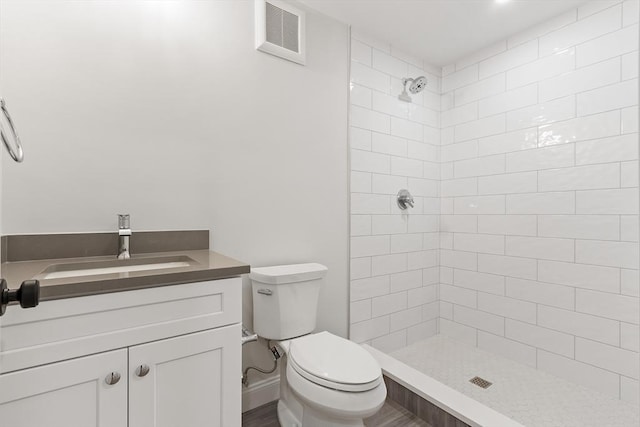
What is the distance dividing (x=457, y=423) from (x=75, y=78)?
228 cm

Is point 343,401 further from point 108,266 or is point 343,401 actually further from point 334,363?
point 108,266

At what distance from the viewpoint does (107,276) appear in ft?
3.18

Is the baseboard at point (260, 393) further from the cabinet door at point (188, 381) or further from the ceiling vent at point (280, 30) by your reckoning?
the ceiling vent at point (280, 30)

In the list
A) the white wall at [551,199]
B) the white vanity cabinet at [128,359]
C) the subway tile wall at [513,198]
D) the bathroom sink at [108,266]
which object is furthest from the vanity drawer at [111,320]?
the white wall at [551,199]

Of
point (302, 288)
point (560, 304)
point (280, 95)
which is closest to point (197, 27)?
point (280, 95)

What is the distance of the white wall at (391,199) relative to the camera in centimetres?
222

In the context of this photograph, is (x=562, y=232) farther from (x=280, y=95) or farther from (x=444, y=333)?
(x=280, y=95)

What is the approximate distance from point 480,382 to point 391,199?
1.29m

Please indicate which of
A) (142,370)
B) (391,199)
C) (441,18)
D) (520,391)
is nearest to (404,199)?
(391,199)

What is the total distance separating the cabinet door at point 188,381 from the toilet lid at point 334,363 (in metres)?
0.30

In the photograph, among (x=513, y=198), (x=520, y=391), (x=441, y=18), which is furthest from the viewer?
(x=513, y=198)

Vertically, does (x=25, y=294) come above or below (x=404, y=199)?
below

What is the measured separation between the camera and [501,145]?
7.66 feet

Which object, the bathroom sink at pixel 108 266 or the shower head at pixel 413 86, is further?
the shower head at pixel 413 86
